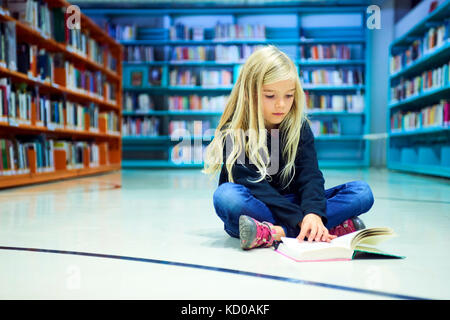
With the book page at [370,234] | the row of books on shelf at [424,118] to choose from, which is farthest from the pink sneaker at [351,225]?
the row of books on shelf at [424,118]

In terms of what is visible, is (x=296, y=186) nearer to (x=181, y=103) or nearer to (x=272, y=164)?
(x=272, y=164)

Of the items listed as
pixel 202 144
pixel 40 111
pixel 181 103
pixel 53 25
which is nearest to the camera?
pixel 40 111

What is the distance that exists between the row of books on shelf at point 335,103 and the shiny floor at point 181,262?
398 cm

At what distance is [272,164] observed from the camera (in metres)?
1.20

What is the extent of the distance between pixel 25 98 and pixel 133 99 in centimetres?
277

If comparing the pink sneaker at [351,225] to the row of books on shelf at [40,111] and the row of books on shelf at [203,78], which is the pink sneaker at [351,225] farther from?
the row of books on shelf at [203,78]

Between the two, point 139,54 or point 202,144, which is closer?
point 139,54

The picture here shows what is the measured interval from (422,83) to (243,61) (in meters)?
2.38

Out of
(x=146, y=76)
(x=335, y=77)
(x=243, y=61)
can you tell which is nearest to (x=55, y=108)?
(x=146, y=76)

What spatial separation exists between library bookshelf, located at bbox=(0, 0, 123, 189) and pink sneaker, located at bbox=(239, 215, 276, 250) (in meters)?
2.21

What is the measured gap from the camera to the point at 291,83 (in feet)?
3.80

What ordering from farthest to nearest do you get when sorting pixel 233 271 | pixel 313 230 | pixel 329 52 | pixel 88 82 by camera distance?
pixel 329 52 → pixel 88 82 → pixel 313 230 → pixel 233 271

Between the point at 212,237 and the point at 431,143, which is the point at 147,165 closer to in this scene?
the point at 431,143
